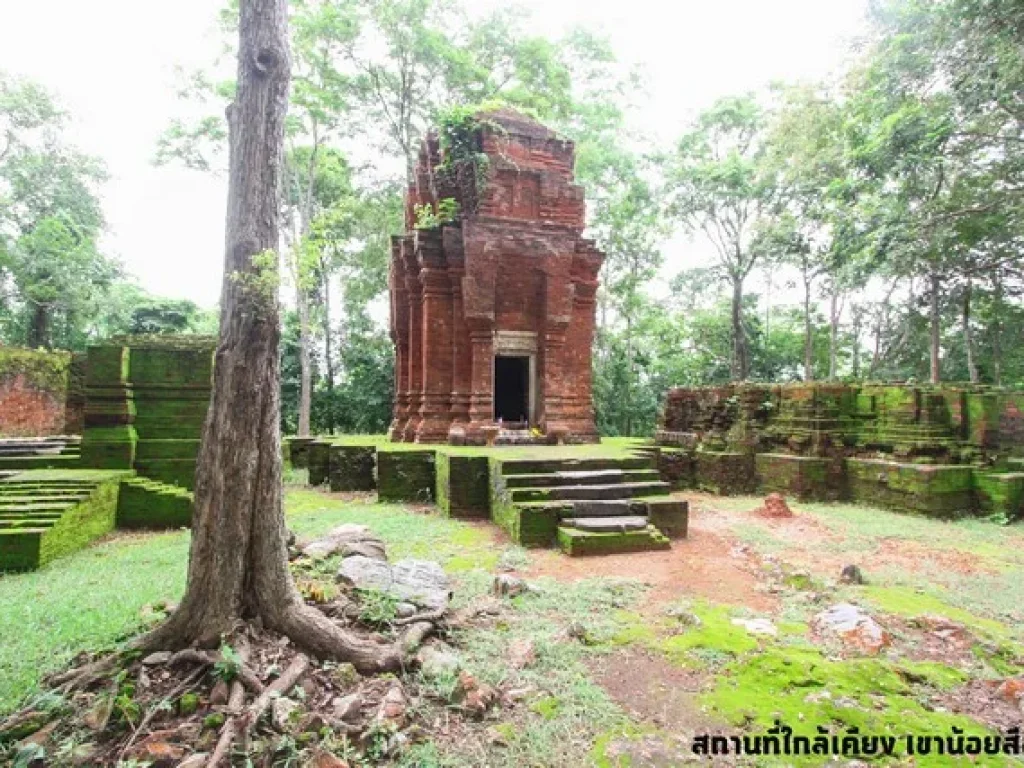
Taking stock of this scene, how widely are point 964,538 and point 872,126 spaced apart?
7.35 metres

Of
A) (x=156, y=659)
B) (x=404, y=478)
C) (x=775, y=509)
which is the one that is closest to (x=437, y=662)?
(x=156, y=659)

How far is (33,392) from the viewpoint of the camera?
15219mm

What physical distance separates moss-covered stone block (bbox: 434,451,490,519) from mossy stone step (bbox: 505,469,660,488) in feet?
2.64

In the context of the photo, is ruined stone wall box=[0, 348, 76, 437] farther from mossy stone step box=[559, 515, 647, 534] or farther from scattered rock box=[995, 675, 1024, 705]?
scattered rock box=[995, 675, 1024, 705]

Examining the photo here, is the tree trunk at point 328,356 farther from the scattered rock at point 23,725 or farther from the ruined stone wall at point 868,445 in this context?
the scattered rock at point 23,725

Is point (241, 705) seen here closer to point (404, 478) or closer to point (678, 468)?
point (404, 478)

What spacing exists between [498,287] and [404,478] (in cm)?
384

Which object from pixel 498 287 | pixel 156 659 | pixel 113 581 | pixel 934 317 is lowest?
pixel 113 581

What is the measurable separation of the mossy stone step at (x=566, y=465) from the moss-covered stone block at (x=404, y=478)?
6.68 ft

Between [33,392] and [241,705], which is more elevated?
[33,392]

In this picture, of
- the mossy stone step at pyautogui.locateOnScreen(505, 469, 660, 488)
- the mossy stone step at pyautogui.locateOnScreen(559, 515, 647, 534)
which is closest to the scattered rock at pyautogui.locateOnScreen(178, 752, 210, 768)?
the mossy stone step at pyautogui.locateOnScreen(559, 515, 647, 534)

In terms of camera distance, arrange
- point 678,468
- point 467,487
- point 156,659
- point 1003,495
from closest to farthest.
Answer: point 156,659 → point 467,487 → point 1003,495 → point 678,468

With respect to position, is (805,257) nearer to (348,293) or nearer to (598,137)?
(598,137)

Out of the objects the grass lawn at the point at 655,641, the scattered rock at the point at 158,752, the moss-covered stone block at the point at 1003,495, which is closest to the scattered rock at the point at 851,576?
the grass lawn at the point at 655,641
